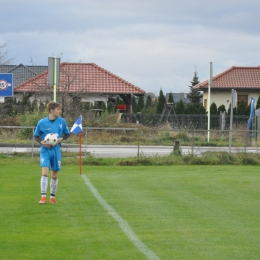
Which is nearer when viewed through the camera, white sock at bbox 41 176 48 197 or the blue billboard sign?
white sock at bbox 41 176 48 197

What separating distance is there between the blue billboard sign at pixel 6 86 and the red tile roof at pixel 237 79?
127 ft

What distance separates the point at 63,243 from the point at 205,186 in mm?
7970

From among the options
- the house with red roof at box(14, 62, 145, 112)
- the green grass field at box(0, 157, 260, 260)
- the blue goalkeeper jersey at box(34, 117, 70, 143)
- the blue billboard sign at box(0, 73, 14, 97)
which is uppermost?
the house with red roof at box(14, 62, 145, 112)

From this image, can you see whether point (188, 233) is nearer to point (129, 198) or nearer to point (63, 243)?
point (63, 243)

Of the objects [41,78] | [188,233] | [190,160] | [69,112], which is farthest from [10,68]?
[188,233]

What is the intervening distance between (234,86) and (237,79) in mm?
2156

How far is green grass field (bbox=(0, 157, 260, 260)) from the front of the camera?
24.7 feet

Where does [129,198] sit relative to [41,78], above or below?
below

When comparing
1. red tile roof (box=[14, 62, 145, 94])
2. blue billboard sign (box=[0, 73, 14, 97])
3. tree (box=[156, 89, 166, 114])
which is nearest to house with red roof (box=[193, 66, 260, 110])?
tree (box=[156, 89, 166, 114])

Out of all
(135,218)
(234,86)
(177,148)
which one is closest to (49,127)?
(135,218)

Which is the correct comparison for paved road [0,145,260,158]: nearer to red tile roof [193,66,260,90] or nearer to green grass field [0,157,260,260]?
green grass field [0,157,260,260]

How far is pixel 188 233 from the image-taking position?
8.70 m

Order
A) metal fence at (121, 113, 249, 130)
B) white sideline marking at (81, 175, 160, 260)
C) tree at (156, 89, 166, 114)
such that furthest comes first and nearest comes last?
tree at (156, 89, 166, 114) → metal fence at (121, 113, 249, 130) → white sideline marking at (81, 175, 160, 260)

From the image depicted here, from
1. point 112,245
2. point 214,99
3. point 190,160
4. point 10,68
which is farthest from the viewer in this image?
point 10,68
